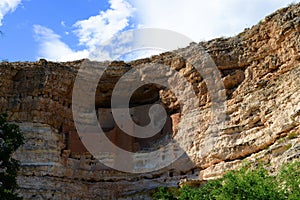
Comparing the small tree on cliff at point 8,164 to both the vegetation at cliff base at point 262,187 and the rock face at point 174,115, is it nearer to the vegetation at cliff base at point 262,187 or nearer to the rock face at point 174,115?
the vegetation at cliff base at point 262,187

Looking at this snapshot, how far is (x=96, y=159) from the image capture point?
96.6ft

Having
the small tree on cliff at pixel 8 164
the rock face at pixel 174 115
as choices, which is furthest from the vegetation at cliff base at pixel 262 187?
the small tree on cliff at pixel 8 164

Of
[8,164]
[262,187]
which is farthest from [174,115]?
[8,164]

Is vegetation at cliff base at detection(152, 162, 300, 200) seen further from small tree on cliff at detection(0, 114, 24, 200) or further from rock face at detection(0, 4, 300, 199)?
small tree on cliff at detection(0, 114, 24, 200)

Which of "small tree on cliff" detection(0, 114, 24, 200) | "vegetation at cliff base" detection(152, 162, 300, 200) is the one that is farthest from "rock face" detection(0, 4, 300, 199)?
"small tree on cliff" detection(0, 114, 24, 200)

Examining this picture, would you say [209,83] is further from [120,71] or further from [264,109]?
[120,71]

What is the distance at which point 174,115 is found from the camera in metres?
29.7

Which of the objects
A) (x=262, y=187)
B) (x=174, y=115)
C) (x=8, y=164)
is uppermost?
(x=174, y=115)

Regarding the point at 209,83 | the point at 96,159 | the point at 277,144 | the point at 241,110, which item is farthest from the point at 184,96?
the point at 277,144

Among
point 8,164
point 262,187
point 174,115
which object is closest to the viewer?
point 262,187

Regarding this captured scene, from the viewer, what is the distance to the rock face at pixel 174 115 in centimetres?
2427

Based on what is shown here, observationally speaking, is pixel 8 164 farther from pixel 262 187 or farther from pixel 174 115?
pixel 174 115

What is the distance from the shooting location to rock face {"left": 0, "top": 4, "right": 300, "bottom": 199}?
955 inches

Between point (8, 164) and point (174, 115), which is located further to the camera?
point (174, 115)
